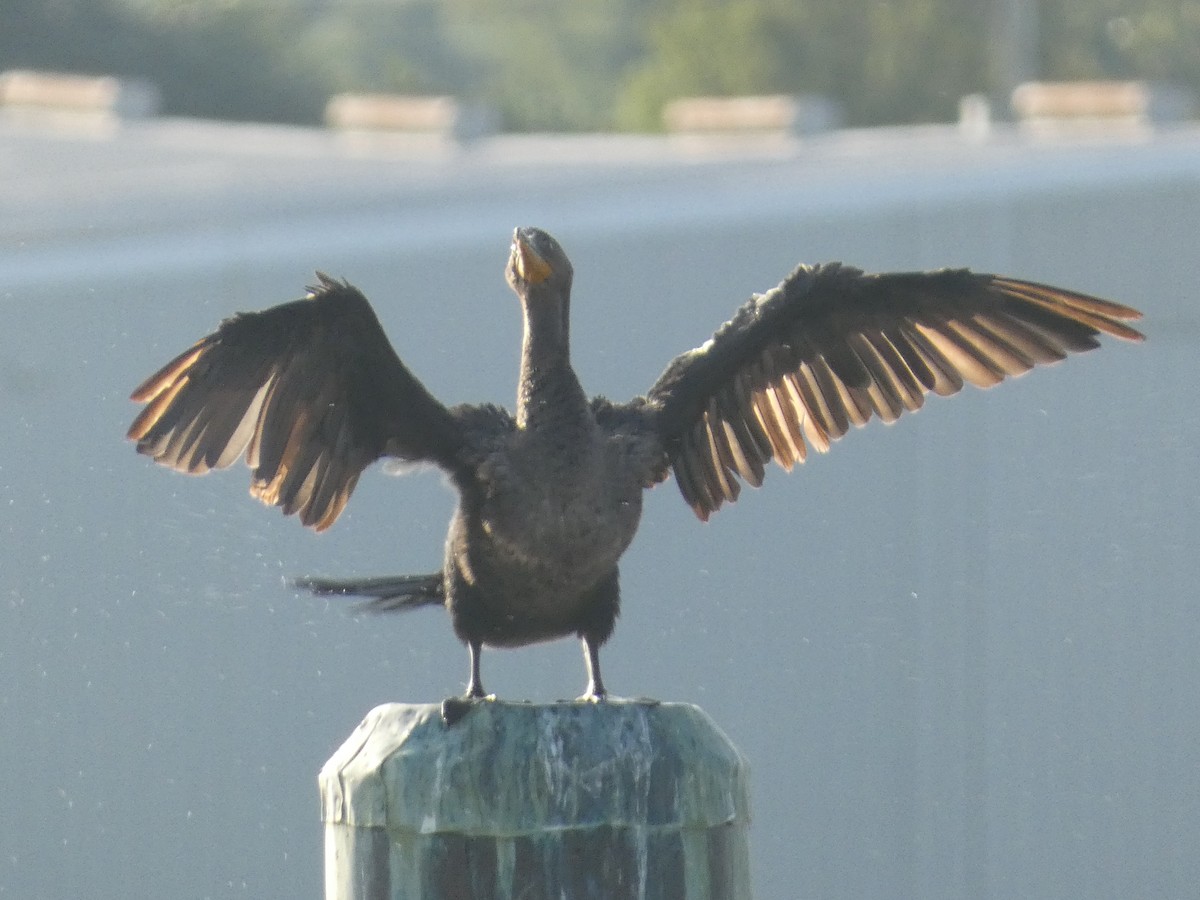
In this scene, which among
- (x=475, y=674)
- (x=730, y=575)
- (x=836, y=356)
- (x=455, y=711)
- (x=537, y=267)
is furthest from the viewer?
(x=730, y=575)

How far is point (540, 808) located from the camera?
3.05 metres

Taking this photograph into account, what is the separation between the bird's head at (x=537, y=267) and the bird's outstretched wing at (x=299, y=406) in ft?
1.01

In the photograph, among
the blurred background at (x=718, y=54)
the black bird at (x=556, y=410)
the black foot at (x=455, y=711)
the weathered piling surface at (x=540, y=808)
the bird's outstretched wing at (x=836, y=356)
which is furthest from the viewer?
the blurred background at (x=718, y=54)

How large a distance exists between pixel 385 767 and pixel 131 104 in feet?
43.2

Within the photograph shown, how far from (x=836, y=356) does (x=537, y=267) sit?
718 mm

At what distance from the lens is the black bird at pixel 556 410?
165 inches

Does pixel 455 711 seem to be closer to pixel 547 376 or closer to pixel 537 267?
pixel 547 376

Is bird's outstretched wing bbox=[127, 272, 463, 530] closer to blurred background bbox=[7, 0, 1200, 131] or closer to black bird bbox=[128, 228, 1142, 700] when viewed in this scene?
black bird bbox=[128, 228, 1142, 700]

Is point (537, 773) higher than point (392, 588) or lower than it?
lower

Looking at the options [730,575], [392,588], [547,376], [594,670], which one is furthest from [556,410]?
[730,575]

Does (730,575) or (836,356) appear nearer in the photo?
(836,356)

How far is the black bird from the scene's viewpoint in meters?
4.20

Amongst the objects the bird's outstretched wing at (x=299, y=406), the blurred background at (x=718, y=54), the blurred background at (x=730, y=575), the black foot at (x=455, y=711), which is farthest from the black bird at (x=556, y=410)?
the blurred background at (x=718, y=54)

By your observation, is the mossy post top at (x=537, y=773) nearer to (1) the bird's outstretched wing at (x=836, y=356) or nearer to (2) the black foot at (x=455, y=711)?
(2) the black foot at (x=455, y=711)
